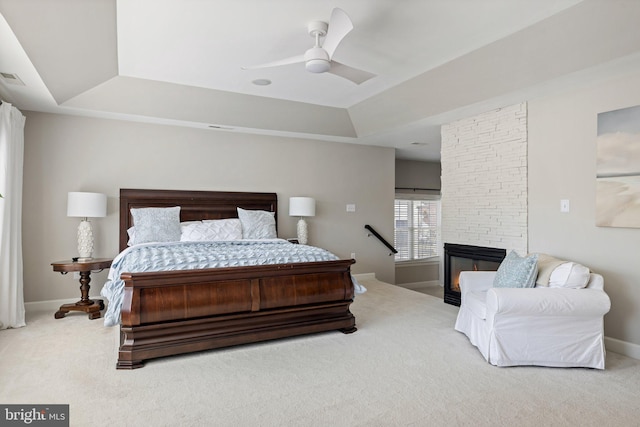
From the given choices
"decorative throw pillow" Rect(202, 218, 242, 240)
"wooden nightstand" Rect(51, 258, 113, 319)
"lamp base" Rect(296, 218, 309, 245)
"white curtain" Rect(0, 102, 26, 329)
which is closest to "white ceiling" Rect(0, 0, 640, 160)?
"white curtain" Rect(0, 102, 26, 329)

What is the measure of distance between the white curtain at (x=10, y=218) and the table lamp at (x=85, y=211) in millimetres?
496

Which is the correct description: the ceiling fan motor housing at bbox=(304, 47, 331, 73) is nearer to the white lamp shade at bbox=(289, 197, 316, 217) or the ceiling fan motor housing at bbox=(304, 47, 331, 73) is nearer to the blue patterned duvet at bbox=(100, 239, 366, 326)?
the blue patterned duvet at bbox=(100, 239, 366, 326)

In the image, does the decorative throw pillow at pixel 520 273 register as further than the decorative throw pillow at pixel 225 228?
No

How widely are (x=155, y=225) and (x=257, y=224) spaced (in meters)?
1.34

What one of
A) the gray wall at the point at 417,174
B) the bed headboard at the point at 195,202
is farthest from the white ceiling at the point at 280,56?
the gray wall at the point at 417,174

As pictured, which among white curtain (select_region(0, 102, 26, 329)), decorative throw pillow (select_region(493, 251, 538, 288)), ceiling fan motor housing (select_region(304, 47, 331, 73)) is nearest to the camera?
ceiling fan motor housing (select_region(304, 47, 331, 73))

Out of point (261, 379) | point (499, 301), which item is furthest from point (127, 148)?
point (499, 301)

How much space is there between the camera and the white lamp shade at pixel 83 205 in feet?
14.9

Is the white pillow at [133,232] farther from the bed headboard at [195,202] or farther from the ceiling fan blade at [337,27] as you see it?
the ceiling fan blade at [337,27]

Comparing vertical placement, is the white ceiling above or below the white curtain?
above

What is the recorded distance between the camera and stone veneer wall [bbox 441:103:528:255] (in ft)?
14.0

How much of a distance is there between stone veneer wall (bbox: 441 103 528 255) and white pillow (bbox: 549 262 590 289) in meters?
0.97

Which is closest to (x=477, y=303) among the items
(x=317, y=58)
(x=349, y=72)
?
(x=349, y=72)

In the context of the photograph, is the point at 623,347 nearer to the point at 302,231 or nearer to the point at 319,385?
the point at 319,385
